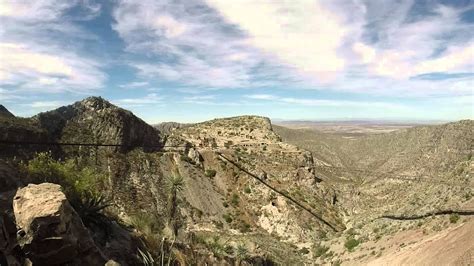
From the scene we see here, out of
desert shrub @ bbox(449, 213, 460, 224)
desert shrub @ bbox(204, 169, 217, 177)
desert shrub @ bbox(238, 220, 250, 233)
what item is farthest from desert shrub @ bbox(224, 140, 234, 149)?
desert shrub @ bbox(449, 213, 460, 224)

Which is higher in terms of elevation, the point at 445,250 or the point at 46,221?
the point at 46,221

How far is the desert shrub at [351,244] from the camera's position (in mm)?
47100

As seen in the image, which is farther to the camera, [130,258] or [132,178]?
[132,178]

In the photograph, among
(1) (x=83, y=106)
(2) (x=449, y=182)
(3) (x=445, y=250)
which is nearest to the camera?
(3) (x=445, y=250)

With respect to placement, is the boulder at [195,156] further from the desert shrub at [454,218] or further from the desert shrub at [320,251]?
the desert shrub at [454,218]

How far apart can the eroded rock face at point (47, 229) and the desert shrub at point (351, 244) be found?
37929 millimetres

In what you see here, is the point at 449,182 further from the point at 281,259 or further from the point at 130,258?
the point at 130,258

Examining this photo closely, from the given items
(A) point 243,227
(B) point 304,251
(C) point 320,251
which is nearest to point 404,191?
(B) point 304,251

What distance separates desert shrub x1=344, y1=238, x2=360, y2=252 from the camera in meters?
47.1

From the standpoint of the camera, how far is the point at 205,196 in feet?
225

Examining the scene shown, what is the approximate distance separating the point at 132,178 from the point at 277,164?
31599mm

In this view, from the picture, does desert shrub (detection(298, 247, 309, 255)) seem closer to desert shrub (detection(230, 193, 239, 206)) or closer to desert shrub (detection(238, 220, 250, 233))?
desert shrub (detection(238, 220, 250, 233))

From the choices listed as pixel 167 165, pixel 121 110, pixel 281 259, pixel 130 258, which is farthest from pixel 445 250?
pixel 121 110

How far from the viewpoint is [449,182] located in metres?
50.5
